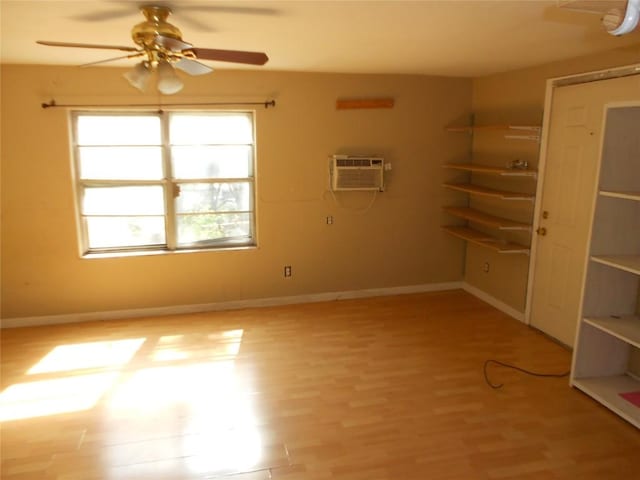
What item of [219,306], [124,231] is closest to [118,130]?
[124,231]

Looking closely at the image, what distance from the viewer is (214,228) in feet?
15.5

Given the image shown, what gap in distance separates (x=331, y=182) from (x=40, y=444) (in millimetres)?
3285

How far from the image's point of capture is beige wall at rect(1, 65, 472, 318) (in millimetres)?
4094

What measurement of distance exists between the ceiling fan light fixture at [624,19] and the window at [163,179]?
11.1ft

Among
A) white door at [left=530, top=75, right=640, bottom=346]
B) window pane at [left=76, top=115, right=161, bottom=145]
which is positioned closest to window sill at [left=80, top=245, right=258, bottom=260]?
window pane at [left=76, top=115, right=161, bottom=145]

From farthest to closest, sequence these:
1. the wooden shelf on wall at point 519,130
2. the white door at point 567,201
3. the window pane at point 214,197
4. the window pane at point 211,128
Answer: the window pane at point 214,197 < the window pane at point 211,128 < the wooden shelf on wall at point 519,130 < the white door at point 567,201

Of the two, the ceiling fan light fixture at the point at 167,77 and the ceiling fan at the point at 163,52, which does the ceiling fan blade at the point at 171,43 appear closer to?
the ceiling fan at the point at 163,52

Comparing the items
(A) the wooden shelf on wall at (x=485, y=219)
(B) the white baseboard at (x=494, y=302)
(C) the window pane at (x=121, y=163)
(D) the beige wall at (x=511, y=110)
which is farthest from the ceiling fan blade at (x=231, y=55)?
(B) the white baseboard at (x=494, y=302)

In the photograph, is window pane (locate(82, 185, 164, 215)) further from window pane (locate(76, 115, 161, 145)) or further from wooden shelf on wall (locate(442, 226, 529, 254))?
wooden shelf on wall (locate(442, 226, 529, 254))

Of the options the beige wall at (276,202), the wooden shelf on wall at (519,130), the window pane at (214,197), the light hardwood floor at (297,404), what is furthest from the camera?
the window pane at (214,197)

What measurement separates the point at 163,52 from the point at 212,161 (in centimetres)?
223

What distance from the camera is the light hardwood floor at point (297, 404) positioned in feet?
7.95

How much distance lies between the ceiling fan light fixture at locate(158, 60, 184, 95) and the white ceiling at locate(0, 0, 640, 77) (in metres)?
0.28

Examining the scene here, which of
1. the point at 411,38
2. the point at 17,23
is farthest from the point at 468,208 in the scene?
the point at 17,23
